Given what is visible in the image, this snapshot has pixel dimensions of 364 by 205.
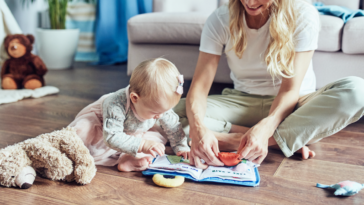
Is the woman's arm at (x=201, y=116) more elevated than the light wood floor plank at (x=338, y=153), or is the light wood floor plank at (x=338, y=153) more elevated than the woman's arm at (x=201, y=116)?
the woman's arm at (x=201, y=116)

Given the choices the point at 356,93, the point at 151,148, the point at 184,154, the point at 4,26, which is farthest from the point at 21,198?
the point at 4,26

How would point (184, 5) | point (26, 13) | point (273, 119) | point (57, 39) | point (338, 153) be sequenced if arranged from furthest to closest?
point (26, 13)
point (57, 39)
point (184, 5)
point (338, 153)
point (273, 119)

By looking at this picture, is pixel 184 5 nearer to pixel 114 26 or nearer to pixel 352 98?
pixel 114 26

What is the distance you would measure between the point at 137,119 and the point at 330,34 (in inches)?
39.6

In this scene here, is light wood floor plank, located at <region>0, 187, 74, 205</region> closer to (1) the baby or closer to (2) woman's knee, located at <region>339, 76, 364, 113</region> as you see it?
(1) the baby

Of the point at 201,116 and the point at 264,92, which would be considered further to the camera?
the point at 264,92

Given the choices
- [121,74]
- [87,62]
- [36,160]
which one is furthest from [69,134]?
[87,62]

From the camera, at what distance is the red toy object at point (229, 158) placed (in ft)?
3.20

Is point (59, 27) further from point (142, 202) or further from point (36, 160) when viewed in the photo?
A: point (142, 202)

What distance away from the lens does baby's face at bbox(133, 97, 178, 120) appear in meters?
0.93

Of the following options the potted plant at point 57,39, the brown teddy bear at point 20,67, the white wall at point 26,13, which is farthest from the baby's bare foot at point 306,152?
the white wall at point 26,13

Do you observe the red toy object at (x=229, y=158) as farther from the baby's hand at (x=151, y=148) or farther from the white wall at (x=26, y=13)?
the white wall at (x=26, y=13)

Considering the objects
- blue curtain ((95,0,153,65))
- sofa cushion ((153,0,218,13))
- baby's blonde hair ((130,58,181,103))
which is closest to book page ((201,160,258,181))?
baby's blonde hair ((130,58,181,103))

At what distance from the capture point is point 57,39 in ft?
8.96
